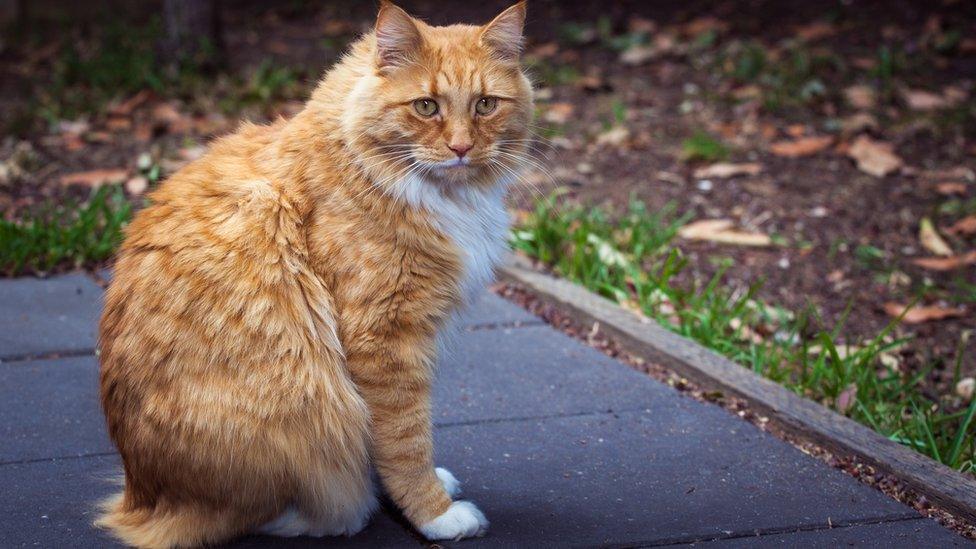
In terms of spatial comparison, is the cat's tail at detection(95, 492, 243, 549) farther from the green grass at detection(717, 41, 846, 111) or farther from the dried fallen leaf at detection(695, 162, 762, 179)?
the green grass at detection(717, 41, 846, 111)

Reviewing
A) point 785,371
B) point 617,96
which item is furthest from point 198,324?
point 617,96

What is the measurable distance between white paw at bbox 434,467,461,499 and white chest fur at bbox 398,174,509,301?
1.79 feet

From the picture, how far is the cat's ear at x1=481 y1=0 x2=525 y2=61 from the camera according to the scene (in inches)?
122

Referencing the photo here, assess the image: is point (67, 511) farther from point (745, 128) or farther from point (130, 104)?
point (745, 128)

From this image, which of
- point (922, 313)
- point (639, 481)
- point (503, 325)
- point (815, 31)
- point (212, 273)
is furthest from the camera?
point (815, 31)

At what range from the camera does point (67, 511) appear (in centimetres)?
302

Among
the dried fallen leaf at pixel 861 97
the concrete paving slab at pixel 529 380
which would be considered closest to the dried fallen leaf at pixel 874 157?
the dried fallen leaf at pixel 861 97

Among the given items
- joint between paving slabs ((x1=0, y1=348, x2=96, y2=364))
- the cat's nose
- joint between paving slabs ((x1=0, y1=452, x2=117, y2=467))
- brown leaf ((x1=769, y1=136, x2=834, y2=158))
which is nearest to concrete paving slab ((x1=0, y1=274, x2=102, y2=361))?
joint between paving slabs ((x1=0, y1=348, x2=96, y2=364))

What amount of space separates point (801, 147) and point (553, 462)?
382 centimetres

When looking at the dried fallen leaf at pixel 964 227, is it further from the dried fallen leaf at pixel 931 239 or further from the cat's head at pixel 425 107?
the cat's head at pixel 425 107

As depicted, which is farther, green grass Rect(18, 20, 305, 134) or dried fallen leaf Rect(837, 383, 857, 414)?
green grass Rect(18, 20, 305, 134)

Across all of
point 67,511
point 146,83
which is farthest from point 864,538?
point 146,83

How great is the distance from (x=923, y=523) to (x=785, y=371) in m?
1.09

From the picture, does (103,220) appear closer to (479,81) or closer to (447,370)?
(447,370)
